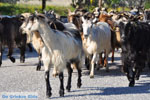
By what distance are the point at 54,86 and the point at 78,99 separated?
1.70 metres

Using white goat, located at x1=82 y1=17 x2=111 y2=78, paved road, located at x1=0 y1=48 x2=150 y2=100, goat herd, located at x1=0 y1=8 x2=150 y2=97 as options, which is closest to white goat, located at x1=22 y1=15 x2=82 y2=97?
goat herd, located at x1=0 y1=8 x2=150 y2=97

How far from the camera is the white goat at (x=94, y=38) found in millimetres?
11672

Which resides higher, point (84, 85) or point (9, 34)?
point (9, 34)

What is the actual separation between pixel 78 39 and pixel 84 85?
1.49 m

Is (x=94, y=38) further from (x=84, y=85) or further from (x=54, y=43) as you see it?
(x=54, y=43)

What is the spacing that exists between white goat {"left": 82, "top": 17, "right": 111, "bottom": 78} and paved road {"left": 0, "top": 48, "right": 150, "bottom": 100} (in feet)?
2.99

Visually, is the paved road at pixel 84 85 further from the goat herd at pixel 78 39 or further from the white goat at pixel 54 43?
the white goat at pixel 54 43

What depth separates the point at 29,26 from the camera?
28.5 feet

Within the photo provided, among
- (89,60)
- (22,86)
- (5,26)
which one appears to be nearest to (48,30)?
(22,86)

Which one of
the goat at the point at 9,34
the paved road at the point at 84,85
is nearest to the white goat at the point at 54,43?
the paved road at the point at 84,85

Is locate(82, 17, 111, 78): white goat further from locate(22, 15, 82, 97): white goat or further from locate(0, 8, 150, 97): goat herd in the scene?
locate(22, 15, 82, 97): white goat

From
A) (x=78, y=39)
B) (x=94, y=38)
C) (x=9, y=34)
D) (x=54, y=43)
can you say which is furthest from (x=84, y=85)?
(x=9, y=34)

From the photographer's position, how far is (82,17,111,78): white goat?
11.7 m

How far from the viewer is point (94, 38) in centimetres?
1232
